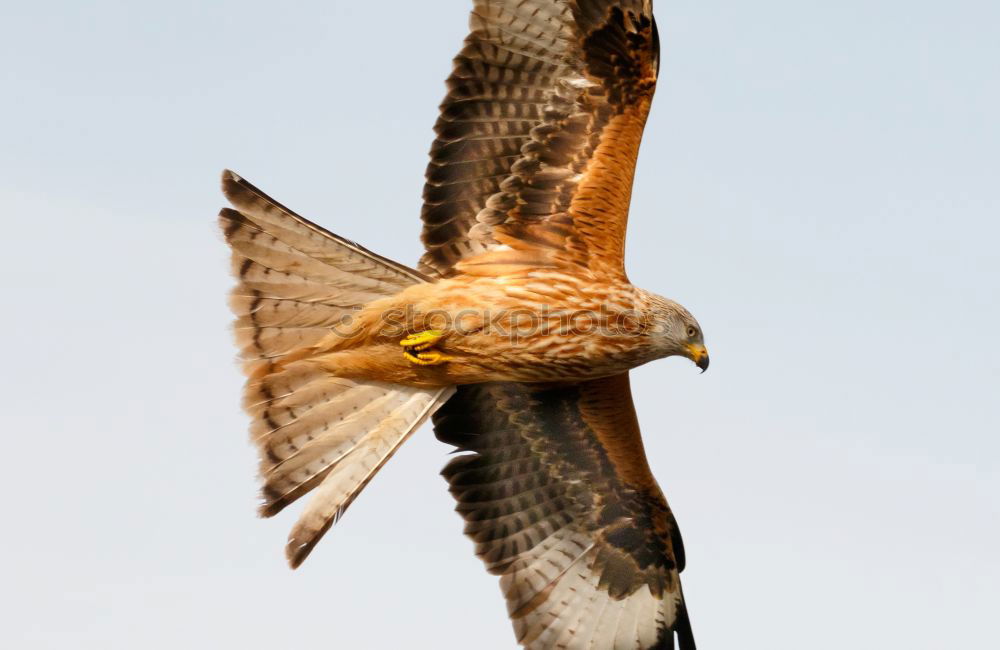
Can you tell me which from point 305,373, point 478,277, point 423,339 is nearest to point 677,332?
point 478,277

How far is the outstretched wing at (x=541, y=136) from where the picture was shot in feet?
31.8

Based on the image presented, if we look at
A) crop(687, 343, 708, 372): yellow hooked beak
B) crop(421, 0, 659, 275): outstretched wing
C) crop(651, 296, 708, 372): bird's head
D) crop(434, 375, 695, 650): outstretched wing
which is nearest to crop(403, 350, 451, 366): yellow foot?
crop(421, 0, 659, 275): outstretched wing

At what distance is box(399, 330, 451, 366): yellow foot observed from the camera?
979 cm

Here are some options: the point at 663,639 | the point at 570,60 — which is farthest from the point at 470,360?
the point at 663,639

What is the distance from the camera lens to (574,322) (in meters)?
9.64

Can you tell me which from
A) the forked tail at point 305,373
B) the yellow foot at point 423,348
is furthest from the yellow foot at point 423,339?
the forked tail at point 305,373

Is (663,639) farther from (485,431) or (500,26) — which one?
(500,26)

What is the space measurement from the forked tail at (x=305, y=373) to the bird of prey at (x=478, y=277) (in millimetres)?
11

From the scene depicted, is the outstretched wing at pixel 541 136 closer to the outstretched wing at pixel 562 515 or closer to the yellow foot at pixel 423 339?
the yellow foot at pixel 423 339

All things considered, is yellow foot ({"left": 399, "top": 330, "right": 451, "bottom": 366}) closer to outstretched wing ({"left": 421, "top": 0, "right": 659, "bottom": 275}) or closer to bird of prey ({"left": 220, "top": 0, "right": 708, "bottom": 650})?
bird of prey ({"left": 220, "top": 0, "right": 708, "bottom": 650})

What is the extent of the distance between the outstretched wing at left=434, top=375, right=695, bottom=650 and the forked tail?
79 centimetres

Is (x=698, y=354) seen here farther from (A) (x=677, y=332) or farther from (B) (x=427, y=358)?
(B) (x=427, y=358)

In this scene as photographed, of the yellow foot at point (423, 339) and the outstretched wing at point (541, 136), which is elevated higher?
the outstretched wing at point (541, 136)

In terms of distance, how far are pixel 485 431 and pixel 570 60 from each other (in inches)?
122
